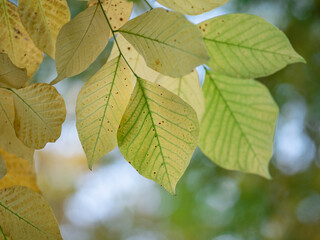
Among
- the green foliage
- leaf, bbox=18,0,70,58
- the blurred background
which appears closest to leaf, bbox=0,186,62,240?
the green foliage

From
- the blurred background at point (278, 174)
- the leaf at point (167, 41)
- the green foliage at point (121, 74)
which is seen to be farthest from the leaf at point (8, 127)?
the blurred background at point (278, 174)

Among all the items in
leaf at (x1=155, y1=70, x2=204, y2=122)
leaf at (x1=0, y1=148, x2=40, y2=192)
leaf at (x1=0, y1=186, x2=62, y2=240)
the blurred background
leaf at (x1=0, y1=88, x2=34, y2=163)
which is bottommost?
the blurred background

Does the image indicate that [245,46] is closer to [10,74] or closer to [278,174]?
[10,74]

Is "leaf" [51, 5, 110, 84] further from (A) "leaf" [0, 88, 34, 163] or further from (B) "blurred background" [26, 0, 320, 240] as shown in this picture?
(B) "blurred background" [26, 0, 320, 240]

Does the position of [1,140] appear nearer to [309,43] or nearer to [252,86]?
[252,86]

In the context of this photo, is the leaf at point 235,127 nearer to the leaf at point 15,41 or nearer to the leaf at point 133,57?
the leaf at point 133,57

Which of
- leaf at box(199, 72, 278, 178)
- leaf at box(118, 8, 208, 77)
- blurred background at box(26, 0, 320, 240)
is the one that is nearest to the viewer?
leaf at box(118, 8, 208, 77)
